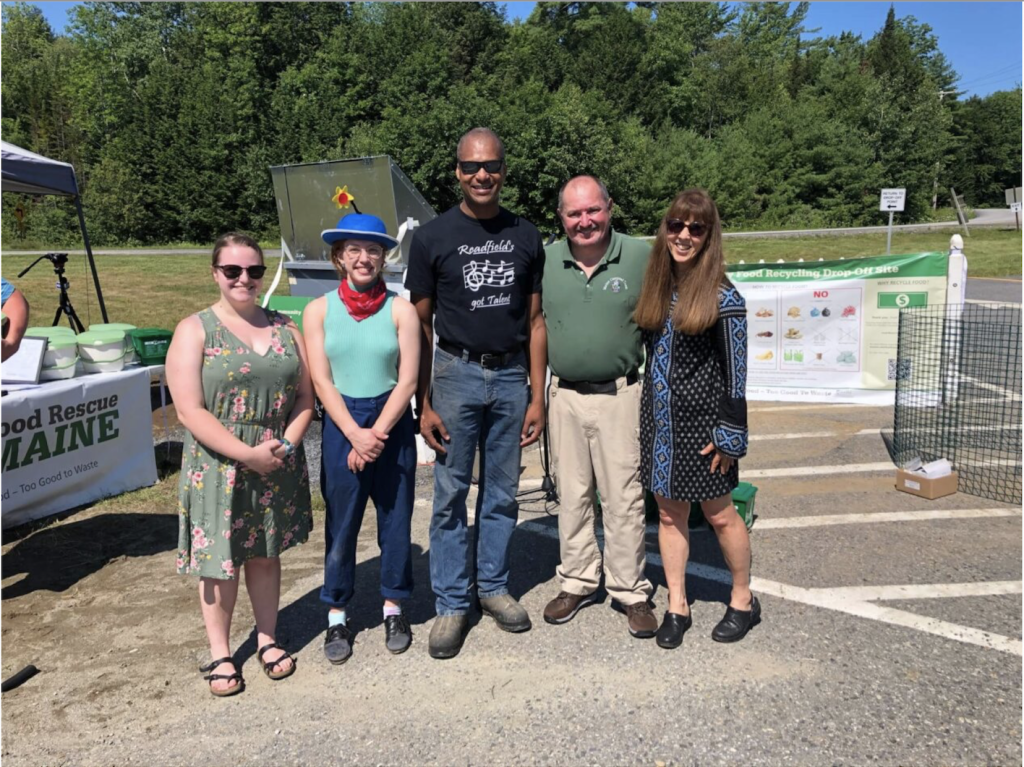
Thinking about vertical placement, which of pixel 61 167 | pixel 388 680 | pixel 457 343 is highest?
pixel 61 167

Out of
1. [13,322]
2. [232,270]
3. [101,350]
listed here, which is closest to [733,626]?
[232,270]

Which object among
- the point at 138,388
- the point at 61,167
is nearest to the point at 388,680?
the point at 138,388

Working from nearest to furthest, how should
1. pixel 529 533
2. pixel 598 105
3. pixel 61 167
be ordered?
pixel 529 533 < pixel 61 167 < pixel 598 105

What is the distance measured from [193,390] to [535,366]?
4.78ft

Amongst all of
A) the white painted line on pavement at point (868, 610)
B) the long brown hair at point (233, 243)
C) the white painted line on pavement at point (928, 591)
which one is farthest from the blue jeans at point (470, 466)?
the white painted line on pavement at point (928, 591)

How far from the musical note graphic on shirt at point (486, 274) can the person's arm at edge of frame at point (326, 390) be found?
0.62 meters

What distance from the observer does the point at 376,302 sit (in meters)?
3.12

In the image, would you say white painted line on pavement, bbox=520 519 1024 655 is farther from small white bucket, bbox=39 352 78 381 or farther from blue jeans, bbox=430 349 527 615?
small white bucket, bbox=39 352 78 381

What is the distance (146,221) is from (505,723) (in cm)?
3855

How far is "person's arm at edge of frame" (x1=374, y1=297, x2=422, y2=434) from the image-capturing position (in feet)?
10.2

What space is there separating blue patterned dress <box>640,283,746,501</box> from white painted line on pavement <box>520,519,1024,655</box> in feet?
2.95

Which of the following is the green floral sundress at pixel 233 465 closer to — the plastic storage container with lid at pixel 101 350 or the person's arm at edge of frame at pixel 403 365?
the person's arm at edge of frame at pixel 403 365

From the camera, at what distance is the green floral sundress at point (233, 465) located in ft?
9.29

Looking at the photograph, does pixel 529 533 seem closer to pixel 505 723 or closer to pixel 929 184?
pixel 505 723
